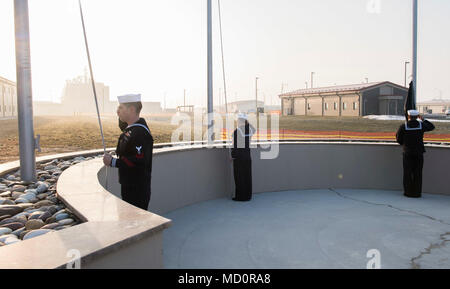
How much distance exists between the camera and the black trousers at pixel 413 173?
24.7 feet

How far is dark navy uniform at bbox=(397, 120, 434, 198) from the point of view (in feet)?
→ 24.7

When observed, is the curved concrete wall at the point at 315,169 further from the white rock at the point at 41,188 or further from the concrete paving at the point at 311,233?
the white rock at the point at 41,188

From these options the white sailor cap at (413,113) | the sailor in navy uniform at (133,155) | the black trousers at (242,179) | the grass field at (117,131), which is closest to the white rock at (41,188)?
the sailor in navy uniform at (133,155)

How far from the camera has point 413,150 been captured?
7516 millimetres

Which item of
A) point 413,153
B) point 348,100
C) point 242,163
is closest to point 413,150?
point 413,153

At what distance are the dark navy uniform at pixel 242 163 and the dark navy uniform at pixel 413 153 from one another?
3.19 meters

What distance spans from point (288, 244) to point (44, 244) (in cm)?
341

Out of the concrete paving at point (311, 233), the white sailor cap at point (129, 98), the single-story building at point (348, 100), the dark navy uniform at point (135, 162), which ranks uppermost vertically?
the single-story building at point (348, 100)

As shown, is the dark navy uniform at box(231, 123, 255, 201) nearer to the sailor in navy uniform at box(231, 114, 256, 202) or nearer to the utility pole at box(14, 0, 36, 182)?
the sailor in navy uniform at box(231, 114, 256, 202)

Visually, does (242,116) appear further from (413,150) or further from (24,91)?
(24,91)

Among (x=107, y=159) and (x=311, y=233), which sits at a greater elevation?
(x=107, y=159)

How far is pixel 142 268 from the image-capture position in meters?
2.19

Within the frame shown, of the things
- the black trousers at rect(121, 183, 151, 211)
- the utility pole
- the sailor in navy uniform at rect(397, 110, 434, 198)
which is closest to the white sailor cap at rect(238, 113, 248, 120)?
the sailor in navy uniform at rect(397, 110, 434, 198)

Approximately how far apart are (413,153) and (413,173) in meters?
0.41
